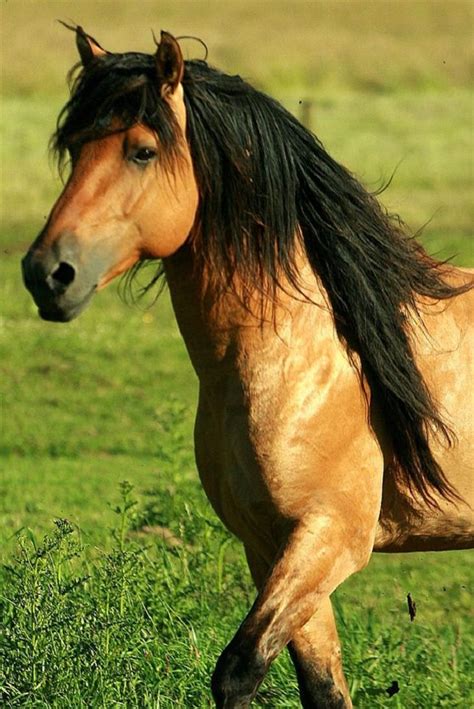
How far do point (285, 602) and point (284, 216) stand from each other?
3.55 ft

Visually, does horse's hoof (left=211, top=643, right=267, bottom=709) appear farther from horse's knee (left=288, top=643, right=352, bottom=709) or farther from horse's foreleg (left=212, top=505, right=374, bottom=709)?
horse's knee (left=288, top=643, right=352, bottom=709)

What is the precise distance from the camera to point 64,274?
3.66 meters

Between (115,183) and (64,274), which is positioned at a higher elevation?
(115,183)

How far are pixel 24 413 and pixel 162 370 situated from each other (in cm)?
152

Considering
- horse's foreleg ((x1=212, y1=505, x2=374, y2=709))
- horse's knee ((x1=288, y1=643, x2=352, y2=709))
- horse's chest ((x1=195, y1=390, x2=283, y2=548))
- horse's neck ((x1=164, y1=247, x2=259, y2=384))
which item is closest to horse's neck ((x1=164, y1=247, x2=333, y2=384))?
horse's neck ((x1=164, y1=247, x2=259, y2=384))

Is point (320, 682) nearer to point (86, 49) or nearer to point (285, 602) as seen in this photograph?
point (285, 602)

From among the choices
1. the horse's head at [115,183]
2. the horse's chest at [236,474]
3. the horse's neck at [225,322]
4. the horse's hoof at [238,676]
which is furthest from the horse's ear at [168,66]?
the horse's hoof at [238,676]

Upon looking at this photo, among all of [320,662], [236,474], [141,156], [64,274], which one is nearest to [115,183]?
[141,156]

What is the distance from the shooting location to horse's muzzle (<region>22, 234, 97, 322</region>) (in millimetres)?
3645

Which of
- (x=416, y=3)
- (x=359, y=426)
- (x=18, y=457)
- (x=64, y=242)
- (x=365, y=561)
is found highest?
(x=416, y=3)

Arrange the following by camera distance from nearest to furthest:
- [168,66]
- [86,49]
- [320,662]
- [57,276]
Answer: [57,276] < [168,66] < [86,49] < [320,662]

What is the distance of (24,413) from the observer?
10.7 metres

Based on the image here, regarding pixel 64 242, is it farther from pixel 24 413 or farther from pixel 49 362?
pixel 49 362

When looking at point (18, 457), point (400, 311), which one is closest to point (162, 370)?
point (18, 457)
